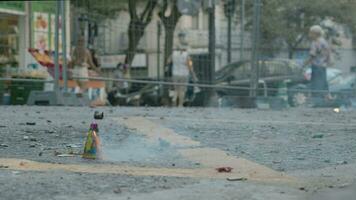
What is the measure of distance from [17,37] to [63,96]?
24.4ft

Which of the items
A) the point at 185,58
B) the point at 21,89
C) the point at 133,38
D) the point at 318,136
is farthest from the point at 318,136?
the point at 185,58

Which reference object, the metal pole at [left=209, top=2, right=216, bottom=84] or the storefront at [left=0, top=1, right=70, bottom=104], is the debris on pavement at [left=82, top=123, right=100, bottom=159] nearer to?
the storefront at [left=0, top=1, right=70, bottom=104]

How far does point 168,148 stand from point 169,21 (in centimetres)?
812

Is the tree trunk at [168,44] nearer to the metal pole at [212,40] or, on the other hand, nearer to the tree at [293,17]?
the metal pole at [212,40]

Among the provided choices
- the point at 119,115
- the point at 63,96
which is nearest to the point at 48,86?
the point at 63,96

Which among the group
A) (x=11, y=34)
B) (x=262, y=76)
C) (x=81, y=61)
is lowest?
(x=262, y=76)

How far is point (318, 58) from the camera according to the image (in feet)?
47.3

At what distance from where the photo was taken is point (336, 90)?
46.2 feet

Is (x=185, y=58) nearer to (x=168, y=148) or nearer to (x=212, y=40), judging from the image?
(x=212, y=40)

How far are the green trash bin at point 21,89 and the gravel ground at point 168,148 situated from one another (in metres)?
2.59

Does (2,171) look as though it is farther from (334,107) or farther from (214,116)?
(334,107)

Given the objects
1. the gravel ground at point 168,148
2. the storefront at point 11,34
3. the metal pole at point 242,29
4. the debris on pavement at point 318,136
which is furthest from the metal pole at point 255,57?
the storefront at point 11,34

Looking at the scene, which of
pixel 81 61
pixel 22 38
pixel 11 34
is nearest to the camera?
pixel 81 61

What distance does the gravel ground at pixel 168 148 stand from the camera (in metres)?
5.23
